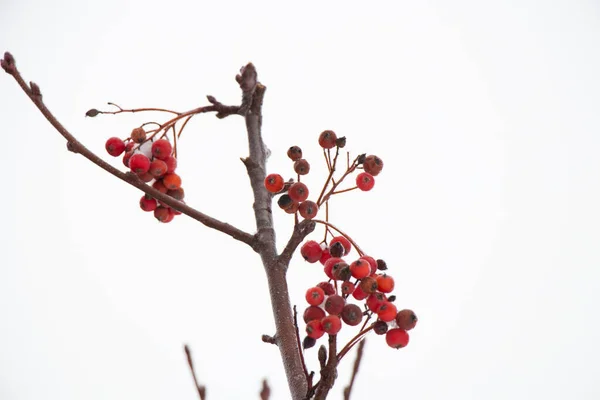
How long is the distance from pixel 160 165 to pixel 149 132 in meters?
0.16

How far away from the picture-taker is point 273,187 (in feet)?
3.89

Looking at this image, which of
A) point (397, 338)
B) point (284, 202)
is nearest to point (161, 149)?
point (284, 202)

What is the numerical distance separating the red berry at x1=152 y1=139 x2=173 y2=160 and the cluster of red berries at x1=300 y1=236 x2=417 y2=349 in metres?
0.48

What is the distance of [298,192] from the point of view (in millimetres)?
1151

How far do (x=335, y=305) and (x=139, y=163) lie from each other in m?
0.59

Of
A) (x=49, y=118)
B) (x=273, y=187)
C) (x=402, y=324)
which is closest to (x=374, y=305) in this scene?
(x=402, y=324)

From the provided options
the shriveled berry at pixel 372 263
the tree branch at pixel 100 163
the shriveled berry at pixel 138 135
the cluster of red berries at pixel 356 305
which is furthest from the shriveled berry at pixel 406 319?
the shriveled berry at pixel 138 135

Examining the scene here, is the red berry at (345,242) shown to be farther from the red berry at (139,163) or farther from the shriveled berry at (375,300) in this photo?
the red berry at (139,163)

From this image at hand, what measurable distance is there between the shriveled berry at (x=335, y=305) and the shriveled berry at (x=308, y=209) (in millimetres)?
190

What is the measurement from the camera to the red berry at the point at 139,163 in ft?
4.16

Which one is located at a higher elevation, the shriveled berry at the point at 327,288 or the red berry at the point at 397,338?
the shriveled berry at the point at 327,288

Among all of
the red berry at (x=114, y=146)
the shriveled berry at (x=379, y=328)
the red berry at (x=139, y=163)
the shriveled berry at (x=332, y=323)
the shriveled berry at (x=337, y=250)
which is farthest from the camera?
the red berry at (x=114, y=146)

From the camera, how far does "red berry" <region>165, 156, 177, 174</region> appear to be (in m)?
1.34

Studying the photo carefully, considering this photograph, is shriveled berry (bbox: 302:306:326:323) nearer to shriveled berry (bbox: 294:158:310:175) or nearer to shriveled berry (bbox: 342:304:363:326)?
shriveled berry (bbox: 342:304:363:326)
